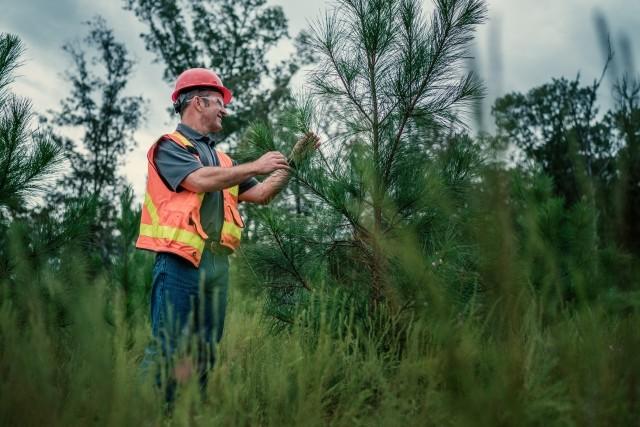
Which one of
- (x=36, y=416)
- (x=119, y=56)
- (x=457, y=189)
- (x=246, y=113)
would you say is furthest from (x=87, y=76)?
(x=36, y=416)

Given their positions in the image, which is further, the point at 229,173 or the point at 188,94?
the point at 188,94

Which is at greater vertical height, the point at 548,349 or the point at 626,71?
the point at 626,71

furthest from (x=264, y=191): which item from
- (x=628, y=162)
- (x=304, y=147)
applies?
(x=628, y=162)

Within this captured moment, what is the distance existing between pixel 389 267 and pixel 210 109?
1454 millimetres

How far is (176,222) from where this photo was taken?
3307 millimetres

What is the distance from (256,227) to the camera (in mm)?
3916

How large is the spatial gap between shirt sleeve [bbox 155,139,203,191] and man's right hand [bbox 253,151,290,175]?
0.35 metres

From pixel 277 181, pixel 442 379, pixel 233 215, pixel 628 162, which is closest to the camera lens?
pixel 628 162

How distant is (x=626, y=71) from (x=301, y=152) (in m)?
2.47

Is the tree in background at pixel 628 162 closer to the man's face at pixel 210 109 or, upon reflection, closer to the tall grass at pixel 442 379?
the tall grass at pixel 442 379

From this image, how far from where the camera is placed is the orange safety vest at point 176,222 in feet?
10.7

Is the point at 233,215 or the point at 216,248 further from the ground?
the point at 233,215

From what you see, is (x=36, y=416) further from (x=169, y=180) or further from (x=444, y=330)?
(x=169, y=180)

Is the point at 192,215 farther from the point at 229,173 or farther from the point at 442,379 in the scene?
the point at 442,379
